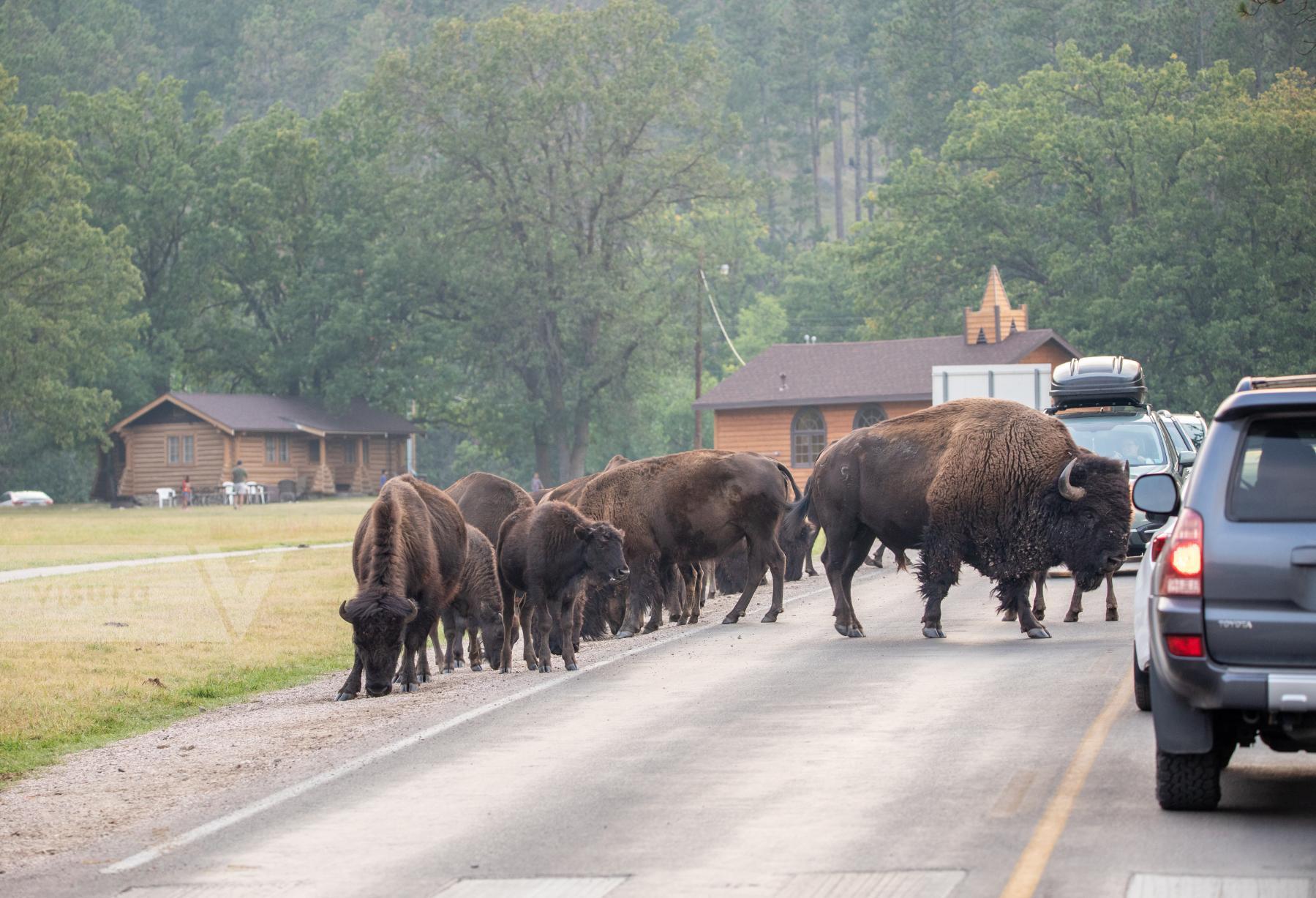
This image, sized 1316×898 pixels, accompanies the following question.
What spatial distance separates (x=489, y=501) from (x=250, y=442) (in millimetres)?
60713

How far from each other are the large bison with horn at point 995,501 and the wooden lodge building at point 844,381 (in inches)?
1610

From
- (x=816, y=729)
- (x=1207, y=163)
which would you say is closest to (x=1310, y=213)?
(x=1207, y=163)

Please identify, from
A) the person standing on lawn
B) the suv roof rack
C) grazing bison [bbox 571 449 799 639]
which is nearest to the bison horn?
grazing bison [bbox 571 449 799 639]

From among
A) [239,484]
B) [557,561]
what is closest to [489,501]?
[557,561]

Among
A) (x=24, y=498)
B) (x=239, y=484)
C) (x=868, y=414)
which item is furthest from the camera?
(x=24, y=498)

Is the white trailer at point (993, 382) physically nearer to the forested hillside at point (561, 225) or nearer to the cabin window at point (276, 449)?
the forested hillside at point (561, 225)

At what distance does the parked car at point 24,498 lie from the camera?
81.6 meters

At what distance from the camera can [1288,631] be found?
795 cm

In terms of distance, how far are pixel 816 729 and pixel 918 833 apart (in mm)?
3170

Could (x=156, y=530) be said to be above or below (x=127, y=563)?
above

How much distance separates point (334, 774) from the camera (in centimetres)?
1112

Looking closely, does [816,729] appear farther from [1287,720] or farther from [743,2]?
[743,2]

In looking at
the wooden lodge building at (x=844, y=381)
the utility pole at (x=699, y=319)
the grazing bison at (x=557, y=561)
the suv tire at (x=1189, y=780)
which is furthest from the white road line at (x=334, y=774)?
the utility pole at (x=699, y=319)

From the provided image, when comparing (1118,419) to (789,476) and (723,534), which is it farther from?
(723,534)
